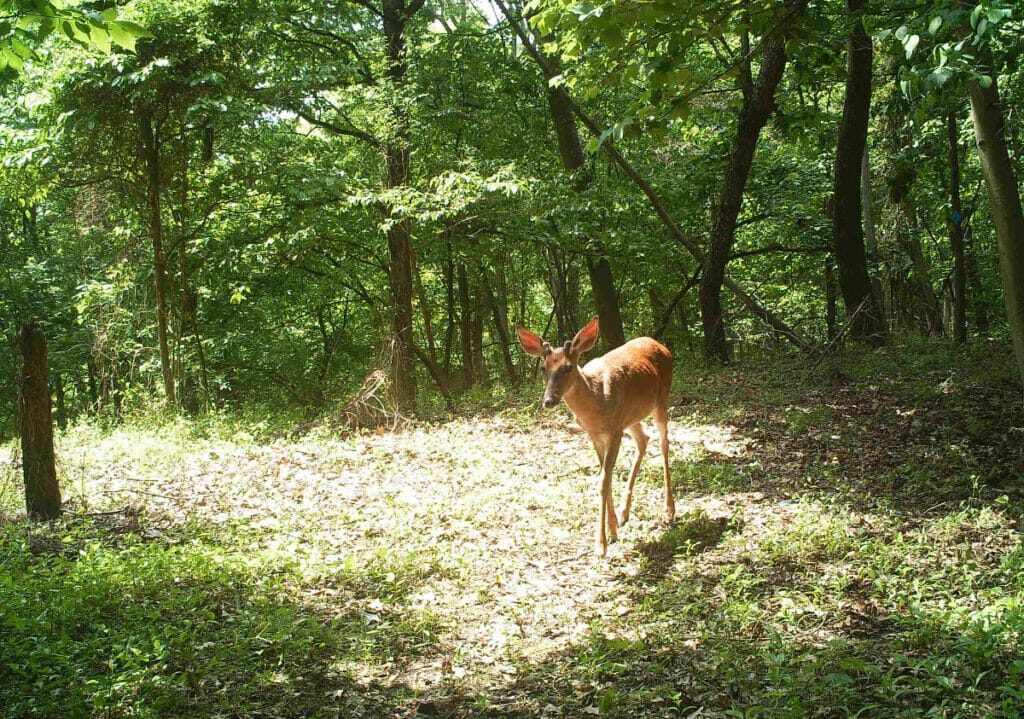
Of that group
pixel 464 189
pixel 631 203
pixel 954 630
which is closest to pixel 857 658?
pixel 954 630

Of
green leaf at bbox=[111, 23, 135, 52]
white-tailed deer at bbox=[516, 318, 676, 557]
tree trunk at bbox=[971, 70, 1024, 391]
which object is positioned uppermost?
green leaf at bbox=[111, 23, 135, 52]

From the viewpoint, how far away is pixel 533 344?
6711 millimetres

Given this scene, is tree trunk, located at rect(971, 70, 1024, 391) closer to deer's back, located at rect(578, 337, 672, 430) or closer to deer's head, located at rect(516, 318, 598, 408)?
deer's back, located at rect(578, 337, 672, 430)

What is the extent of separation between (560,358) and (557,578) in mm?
1757

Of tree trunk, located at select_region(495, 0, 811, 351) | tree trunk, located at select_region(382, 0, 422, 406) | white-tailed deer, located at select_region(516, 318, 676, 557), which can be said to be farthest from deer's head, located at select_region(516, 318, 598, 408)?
tree trunk, located at select_region(495, 0, 811, 351)

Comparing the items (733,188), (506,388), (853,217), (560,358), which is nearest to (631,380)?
(560,358)

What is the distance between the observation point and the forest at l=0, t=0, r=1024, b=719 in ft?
14.5

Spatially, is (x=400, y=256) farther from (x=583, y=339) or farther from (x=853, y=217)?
(x=583, y=339)

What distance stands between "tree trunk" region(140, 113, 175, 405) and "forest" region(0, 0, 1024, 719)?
0.35ft

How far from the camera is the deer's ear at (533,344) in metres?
6.57

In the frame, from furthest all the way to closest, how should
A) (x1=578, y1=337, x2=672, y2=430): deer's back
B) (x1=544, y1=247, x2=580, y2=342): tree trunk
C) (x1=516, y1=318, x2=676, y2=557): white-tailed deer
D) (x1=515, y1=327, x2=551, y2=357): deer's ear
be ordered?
(x1=544, y1=247, x2=580, y2=342): tree trunk → (x1=578, y1=337, x2=672, y2=430): deer's back → (x1=515, y1=327, x2=551, y2=357): deer's ear → (x1=516, y1=318, x2=676, y2=557): white-tailed deer

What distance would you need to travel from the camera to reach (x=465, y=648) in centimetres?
502

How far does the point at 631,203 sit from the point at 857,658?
10.1 metres

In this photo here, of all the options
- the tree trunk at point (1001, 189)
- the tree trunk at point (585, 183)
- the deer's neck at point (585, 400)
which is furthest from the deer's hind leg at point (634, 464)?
the tree trunk at point (585, 183)
